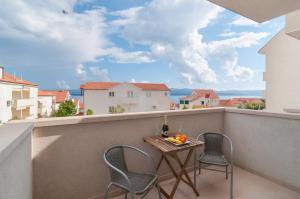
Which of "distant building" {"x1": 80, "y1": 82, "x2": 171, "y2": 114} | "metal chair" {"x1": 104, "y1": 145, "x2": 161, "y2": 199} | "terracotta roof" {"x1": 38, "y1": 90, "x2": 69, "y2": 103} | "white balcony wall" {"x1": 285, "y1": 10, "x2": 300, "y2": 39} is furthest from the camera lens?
"distant building" {"x1": 80, "y1": 82, "x2": 171, "y2": 114}

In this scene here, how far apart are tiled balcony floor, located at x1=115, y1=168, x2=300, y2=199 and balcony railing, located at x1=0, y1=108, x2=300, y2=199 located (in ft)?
0.27

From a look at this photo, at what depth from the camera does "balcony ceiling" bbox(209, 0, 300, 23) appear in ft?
8.58

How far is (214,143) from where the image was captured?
2764mm

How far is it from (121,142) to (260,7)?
123 inches

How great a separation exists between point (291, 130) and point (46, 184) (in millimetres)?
3390

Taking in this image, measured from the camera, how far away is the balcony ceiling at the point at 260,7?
262 centimetres

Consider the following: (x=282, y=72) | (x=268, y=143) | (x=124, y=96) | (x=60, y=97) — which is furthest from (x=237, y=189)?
(x=124, y=96)

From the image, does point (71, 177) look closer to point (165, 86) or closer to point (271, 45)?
point (271, 45)

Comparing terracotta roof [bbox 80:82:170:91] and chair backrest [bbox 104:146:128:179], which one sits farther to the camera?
terracotta roof [bbox 80:82:170:91]

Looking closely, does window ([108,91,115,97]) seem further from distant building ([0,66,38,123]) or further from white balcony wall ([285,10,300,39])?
white balcony wall ([285,10,300,39])

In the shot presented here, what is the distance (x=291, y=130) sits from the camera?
8.11 feet

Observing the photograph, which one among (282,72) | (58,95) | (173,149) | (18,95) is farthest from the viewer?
(58,95)

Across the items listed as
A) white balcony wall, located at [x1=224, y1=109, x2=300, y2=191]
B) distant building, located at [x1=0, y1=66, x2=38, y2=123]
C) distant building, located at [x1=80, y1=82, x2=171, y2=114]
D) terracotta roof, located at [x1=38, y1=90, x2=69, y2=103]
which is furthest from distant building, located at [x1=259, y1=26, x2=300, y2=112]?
terracotta roof, located at [x1=38, y1=90, x2=69, y2=103]

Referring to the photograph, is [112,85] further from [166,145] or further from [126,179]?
[126,179]
